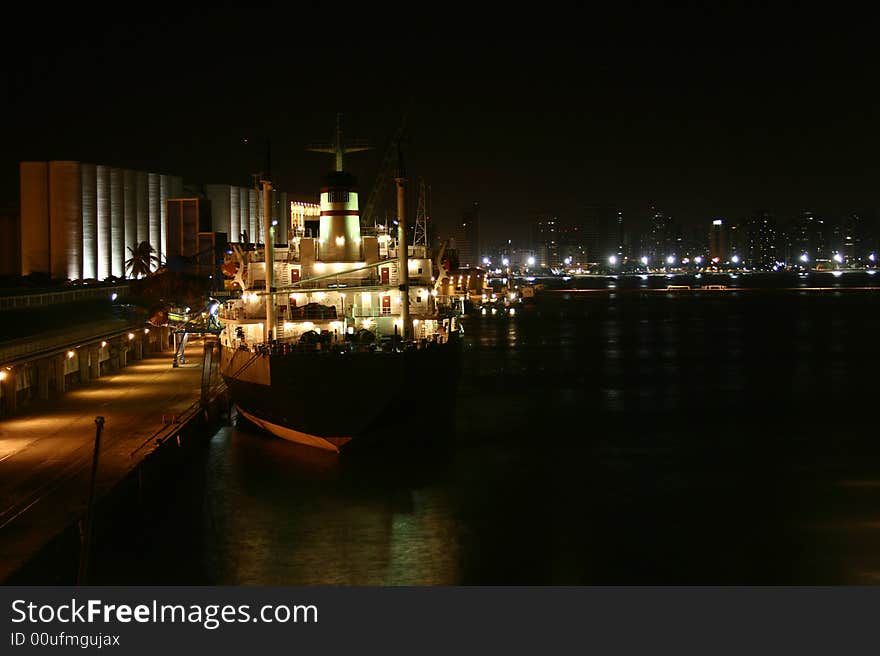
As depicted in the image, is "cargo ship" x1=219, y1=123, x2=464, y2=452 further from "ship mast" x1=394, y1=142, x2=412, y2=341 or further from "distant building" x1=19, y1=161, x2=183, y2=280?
"distant building" x1=19, y1=161, x2=183, y2=280

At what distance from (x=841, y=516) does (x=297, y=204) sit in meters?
18.9

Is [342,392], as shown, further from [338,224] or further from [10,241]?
[10,241]

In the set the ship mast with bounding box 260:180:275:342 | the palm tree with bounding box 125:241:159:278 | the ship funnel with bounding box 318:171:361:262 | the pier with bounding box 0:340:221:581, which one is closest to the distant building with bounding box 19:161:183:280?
the palm tree with bounding box 125:241:159:278

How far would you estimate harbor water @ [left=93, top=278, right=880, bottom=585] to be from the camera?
16875 mm

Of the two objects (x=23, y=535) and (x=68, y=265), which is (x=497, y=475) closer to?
(x=23, y=535)

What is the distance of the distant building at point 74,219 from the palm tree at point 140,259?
0.87m

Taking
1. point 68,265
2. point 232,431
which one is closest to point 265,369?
point 232,431

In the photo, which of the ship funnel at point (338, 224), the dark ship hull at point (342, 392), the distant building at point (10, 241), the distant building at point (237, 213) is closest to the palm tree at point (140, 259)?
the distant building at point (10, 241)

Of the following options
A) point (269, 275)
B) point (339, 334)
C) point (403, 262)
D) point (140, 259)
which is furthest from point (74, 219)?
point (403, 262)

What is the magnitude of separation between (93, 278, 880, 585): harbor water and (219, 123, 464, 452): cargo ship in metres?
0.47

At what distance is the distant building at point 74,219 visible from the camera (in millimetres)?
60312

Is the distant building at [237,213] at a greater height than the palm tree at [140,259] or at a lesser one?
greater

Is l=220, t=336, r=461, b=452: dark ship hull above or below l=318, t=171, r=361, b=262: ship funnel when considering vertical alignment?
below

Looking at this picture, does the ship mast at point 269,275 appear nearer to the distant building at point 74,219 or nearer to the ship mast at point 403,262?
the ship mast at point 403,262
